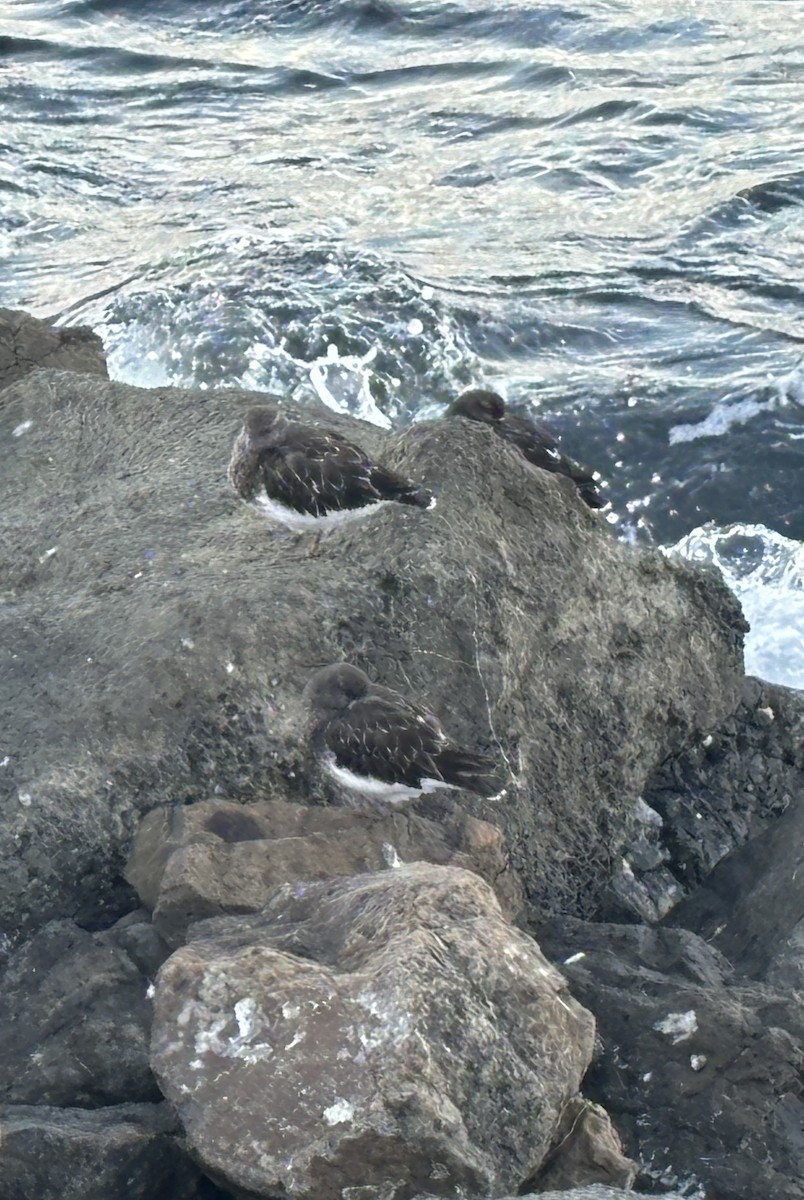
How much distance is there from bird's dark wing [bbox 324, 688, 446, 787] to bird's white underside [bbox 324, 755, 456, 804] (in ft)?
0.06

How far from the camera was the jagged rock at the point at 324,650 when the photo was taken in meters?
4.48

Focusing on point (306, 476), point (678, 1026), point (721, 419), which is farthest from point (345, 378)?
point (678, 1026)

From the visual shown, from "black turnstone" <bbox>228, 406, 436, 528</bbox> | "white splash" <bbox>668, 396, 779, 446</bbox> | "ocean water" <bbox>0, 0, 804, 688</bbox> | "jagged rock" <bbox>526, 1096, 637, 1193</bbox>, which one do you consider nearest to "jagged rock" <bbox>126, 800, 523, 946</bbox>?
"jagged rock" <bbox>526, 1096, 637, 1193</bbox>

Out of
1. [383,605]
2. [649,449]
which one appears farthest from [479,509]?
[649,449]

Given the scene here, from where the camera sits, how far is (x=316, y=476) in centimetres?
564

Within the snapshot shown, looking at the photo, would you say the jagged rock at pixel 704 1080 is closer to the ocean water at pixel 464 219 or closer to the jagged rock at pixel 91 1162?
the jagged rock at pixel 91 1162

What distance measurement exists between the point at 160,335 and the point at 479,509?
19.5 ft

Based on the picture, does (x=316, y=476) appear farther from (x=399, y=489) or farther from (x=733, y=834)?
(x=733, y=834)

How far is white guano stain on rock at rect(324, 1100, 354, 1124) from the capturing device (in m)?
3.04

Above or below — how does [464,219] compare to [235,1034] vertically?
below

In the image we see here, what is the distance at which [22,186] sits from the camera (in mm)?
13328

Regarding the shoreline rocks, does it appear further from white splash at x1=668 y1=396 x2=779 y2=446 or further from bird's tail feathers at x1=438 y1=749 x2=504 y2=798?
white splash at x1=668 y1=396 x2=779 y2=446

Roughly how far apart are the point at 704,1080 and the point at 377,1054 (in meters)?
1.17

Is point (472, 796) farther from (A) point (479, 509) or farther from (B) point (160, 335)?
(B) point (160, 335)
